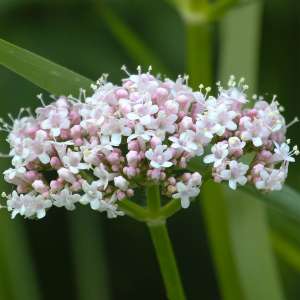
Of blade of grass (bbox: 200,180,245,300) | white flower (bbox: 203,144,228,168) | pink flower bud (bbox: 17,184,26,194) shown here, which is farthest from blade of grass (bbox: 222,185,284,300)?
pink flower bud (bbox: 17,184,26,194)

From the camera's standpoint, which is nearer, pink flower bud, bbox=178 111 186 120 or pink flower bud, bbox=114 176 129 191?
pink flower bud, bbox=114 176 129 191

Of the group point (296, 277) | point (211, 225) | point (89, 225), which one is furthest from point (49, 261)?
point (296, 277)

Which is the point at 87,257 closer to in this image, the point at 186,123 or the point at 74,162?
the point at 74,162

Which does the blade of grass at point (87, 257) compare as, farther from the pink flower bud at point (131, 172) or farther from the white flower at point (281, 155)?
the white flower at point (281, 155)

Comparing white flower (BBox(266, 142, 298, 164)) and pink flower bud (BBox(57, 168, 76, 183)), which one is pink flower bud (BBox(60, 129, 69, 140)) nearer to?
pink flower bud (BBox(57, 168, 76, 183))

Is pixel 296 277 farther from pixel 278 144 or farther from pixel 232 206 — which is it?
pixel 278 144
